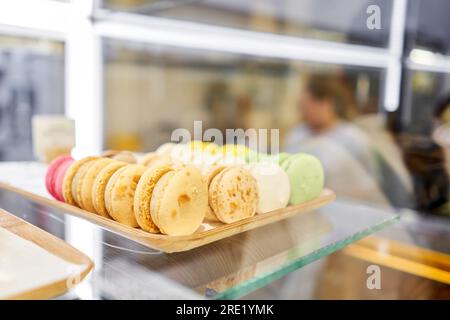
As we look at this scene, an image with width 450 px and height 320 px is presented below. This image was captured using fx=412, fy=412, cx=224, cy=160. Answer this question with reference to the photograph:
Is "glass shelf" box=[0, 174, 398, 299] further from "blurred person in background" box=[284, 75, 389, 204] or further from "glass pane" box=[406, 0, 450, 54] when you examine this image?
"glass pane" box=[406, 0, 450, 54]

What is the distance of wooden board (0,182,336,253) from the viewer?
1.49 feet

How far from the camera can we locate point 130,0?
1395 mm

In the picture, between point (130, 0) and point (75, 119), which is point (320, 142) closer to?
point (130, 0)

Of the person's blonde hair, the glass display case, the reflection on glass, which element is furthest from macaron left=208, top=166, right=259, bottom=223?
the glass display case

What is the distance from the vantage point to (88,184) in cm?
55

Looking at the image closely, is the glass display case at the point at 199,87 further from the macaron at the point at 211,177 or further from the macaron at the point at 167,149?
the macaron at the point at 211,177

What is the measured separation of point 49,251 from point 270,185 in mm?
292

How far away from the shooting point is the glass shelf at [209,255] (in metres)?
0.36

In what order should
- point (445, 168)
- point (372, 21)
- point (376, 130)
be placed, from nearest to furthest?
1. point (372, 21)
2. point (445, 168)
3. point (376, 130)

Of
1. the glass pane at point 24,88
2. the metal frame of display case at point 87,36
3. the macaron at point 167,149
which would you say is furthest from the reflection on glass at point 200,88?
the macaron at point 167,149

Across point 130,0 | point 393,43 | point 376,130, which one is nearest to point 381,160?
point 376,130

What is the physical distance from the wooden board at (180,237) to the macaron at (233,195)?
11 mm

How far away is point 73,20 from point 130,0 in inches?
33.6

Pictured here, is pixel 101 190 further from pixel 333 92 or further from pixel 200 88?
pixel 200 88
